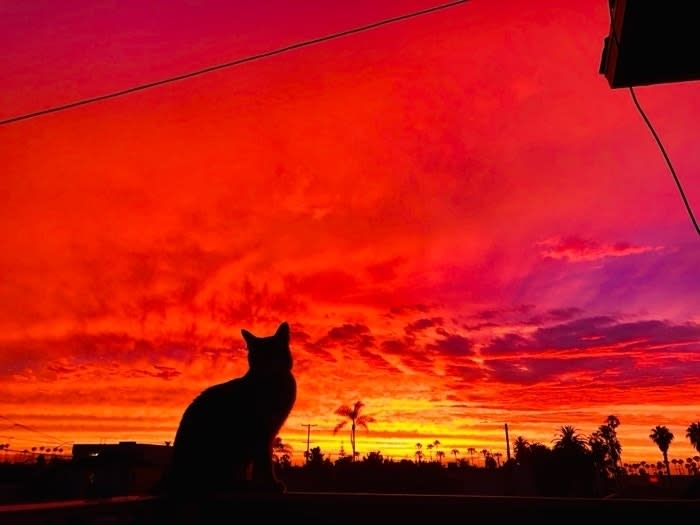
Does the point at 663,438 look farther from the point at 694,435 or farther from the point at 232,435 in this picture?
the point at 232,435

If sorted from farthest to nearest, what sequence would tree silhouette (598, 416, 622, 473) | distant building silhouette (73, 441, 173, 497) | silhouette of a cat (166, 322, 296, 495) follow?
tree silhouette (598, 416, 622, 473) → silhouette of a cat (166, 322, 296, 495) → distant building silhouette (73, 441, 173, 497)

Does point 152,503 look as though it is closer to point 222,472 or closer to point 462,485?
point 222,472

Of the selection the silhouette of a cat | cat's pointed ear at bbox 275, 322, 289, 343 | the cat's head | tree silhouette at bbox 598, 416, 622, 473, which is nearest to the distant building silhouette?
the silhouette of a cat

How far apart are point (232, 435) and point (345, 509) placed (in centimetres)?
118

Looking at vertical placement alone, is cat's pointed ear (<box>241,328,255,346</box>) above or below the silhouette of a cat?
above

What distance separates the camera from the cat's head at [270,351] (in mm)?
4246

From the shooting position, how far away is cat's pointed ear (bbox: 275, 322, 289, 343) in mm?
4594

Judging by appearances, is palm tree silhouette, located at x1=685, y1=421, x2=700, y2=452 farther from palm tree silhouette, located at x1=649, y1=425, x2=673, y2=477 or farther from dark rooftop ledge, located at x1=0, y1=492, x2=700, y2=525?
dark rooftop ledge, located at x1=0, y1=492, x2=700, y2=525

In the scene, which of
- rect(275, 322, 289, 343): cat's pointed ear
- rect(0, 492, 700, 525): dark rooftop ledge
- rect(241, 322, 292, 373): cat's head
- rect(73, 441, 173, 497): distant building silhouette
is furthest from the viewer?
rect(275, 322, 289, 343): cat's pointed ear

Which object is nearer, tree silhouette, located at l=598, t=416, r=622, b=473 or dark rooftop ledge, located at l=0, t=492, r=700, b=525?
dark rooftop ledge, located at l=0, t=492, r=700, b=525

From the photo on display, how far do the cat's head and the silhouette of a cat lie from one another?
208 millimetres

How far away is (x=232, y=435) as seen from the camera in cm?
338

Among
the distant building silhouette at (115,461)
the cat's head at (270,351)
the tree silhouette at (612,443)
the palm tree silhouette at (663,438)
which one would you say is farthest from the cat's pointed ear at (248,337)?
the palm tree silhouette at (663,438)

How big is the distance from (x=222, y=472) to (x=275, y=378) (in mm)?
822
